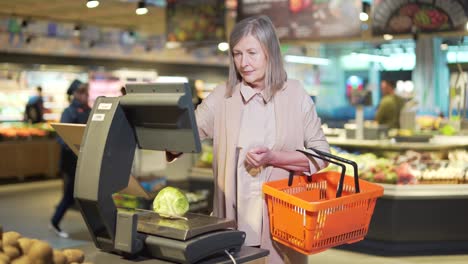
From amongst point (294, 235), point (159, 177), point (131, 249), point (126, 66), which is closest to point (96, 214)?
point (131, 249)

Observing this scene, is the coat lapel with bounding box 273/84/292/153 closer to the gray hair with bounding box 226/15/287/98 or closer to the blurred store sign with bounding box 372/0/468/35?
the gray hair with bounding box 226/15/287/98

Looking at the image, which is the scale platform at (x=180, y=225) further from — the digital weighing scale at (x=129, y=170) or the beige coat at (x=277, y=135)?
the beige coat at (x=277, y=135)

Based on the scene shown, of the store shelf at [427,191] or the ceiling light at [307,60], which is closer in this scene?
the store shelf at [427,191]

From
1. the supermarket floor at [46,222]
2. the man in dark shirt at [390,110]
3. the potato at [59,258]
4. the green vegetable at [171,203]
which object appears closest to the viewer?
the potato at [59,258]

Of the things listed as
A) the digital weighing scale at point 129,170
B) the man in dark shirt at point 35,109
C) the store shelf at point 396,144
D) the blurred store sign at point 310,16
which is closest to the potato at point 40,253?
the digital weighing scale at point 129,170

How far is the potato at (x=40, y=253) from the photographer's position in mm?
2045

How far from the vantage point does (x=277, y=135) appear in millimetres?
2842

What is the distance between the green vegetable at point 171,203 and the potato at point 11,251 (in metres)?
0.59

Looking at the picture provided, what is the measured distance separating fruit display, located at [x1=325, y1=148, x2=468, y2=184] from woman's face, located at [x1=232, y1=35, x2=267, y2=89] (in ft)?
13.8

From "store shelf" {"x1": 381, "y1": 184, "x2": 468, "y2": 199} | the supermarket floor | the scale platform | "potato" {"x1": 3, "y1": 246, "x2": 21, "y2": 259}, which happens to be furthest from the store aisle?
"potato" {"x1": 3, "y1": 246, "x2": 21, "y2": 259}

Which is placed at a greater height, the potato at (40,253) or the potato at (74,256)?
the potato at (40,253)

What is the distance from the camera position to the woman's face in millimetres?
2738

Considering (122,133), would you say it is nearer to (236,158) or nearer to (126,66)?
(236,158)

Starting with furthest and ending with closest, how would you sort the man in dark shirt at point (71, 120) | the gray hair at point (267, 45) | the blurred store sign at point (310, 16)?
the blurred store sign at point (310, 16) → the man in dark shirt at point (71, 120) → the gray hair at point (267, 45)
